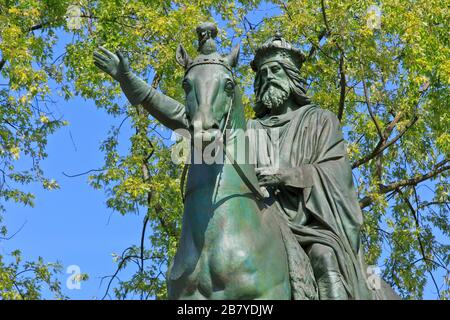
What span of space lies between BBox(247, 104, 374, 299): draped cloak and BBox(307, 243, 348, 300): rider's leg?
8cm

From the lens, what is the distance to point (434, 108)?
19469mm

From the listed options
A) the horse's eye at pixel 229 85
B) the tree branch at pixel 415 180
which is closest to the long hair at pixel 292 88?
the horse's eye at pixel 229 85

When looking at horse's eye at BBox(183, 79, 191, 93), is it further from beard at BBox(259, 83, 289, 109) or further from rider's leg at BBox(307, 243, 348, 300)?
beard at BBox(259, 83, 289, 109)

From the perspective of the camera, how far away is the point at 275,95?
1009cm

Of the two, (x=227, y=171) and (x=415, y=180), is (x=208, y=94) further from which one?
(x=415, y=180)

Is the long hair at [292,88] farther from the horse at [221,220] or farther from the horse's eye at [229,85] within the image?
the horse's eye at [229,85]

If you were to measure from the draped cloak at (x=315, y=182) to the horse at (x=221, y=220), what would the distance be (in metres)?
0.62

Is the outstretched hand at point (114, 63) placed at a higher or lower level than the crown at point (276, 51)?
lower

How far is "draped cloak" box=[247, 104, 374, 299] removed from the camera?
902 cm

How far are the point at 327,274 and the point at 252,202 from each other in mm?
957

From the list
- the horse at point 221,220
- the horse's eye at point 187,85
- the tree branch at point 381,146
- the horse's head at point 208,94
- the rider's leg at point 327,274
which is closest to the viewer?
the horse's head at point 208,94

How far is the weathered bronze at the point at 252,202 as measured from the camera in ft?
25.8
